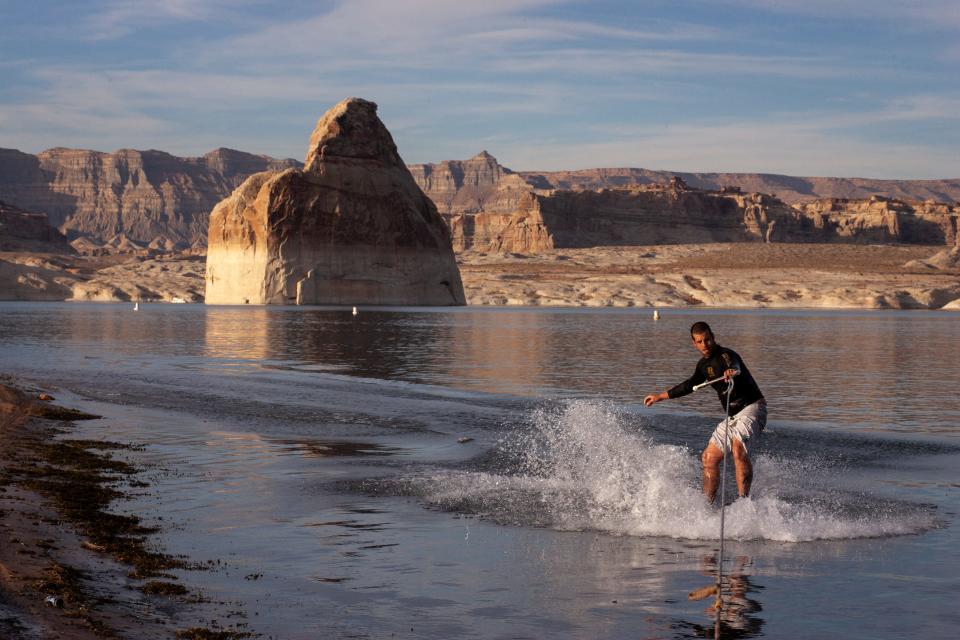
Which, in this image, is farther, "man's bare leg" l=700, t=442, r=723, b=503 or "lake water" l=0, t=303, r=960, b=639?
"man's bare leg" l=700, t=442, r=723, b=503

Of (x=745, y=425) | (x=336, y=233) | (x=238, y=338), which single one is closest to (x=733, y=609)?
(x=745, y=425)

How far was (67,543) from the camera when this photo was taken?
10.0m

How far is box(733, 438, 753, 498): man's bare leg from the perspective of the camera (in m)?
12.3

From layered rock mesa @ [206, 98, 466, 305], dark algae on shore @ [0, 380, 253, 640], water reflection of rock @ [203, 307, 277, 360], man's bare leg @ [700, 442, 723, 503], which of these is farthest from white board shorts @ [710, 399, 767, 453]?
layered rock mesa @ [206, 98, 466, 305]

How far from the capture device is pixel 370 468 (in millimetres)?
15859

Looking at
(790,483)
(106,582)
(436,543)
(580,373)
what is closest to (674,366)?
(580,373)

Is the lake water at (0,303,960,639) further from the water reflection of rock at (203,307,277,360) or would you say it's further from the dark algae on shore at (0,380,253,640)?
the water reflection of rock at (203,307,277,360)

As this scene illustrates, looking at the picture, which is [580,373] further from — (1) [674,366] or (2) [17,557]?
(2) [17,557]

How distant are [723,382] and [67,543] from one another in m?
7.11

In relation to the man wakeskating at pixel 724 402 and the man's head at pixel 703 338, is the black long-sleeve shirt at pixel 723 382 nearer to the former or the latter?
the man wakeskating at pixel 724 402

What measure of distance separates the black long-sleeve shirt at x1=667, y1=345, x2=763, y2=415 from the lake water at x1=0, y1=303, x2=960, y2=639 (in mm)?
1199

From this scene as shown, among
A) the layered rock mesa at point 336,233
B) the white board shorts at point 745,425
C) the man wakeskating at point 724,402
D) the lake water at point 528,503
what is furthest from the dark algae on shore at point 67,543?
the layered rock mesa at point 336,233

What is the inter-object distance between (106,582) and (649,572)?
475 centimetres

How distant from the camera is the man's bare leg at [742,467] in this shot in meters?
12.3
